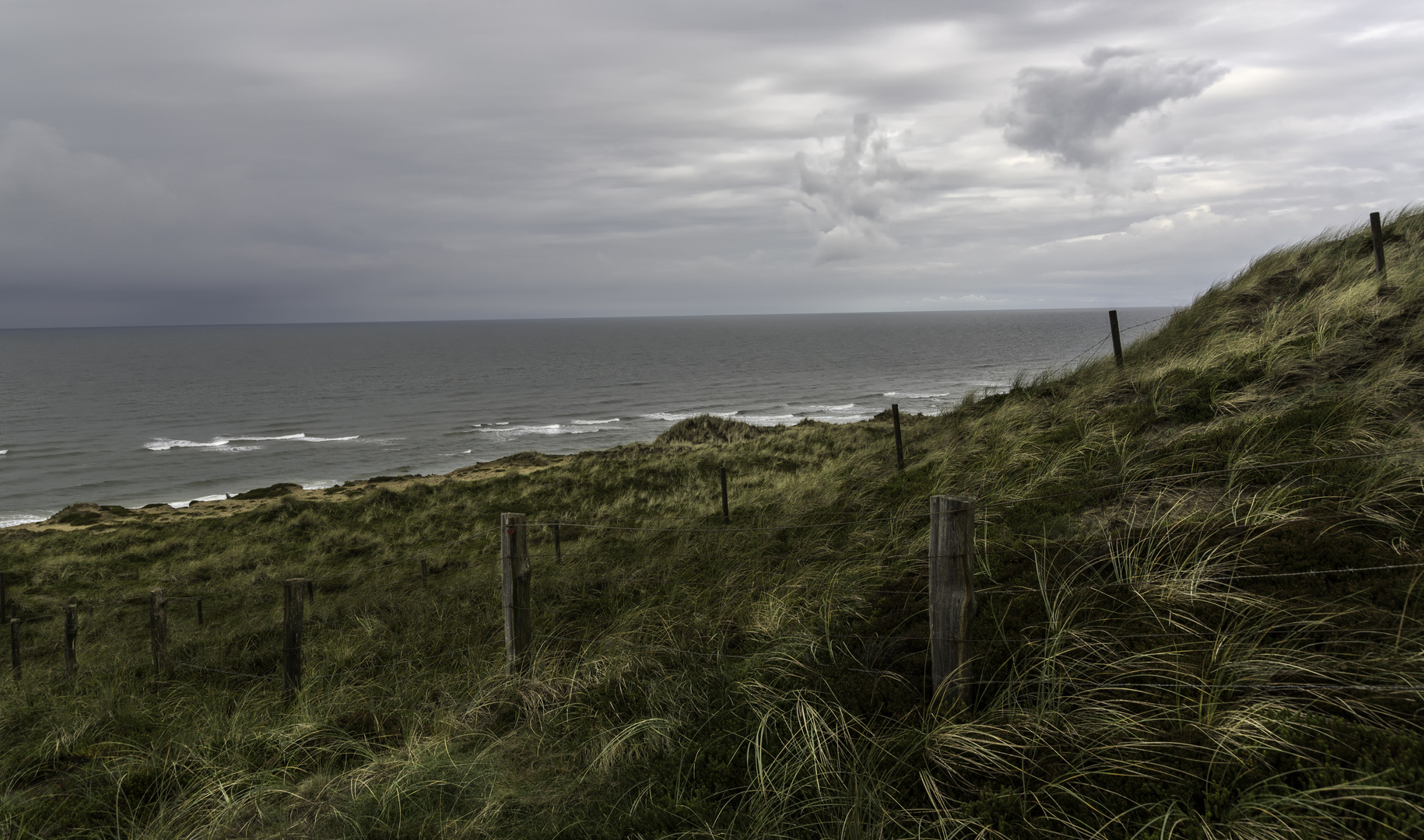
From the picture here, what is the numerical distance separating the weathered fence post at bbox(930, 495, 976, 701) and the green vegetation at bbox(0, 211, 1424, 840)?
25 centimetres

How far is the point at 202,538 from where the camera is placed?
22875 millimetres

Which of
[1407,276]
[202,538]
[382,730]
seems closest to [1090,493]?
[382,730]

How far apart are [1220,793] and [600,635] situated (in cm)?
468

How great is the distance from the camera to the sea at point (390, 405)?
134 ft

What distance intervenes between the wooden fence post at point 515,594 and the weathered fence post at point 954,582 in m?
3.28

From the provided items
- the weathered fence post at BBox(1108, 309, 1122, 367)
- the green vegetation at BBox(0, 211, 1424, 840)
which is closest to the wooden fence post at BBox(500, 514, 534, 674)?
A: the green vegetation at BBox(0, 211, 1424, 840)

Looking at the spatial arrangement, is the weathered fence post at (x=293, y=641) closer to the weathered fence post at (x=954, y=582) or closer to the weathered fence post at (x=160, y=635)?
the weathered fence post at (x=160, y=635)

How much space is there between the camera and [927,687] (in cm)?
424

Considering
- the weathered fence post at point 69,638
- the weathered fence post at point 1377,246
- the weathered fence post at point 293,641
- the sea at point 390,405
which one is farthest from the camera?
the sea at point 390,405

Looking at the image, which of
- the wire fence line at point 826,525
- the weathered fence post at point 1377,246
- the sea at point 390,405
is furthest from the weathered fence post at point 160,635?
the weathered fence post at point 1377,246

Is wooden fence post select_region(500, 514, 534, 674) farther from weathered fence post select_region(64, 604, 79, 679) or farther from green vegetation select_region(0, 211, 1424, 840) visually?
weathered fence post select_region(64, 604, 79, 679)

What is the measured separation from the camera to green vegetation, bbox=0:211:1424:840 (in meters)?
3.30

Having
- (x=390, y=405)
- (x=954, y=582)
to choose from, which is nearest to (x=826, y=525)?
(x=954, y=582)

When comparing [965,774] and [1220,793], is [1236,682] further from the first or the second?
Result: [965,774]
